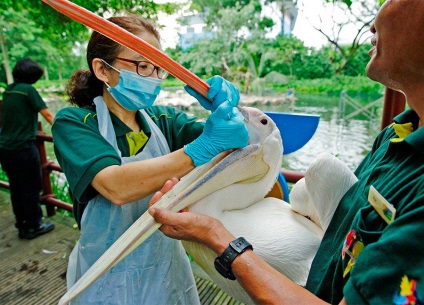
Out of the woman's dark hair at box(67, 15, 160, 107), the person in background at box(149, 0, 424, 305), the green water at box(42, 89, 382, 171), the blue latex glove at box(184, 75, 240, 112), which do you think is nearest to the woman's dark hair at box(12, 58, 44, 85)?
the woman's dark hair at box(67, 15, 160, 107)

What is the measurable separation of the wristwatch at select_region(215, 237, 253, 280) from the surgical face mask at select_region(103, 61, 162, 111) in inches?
33.1

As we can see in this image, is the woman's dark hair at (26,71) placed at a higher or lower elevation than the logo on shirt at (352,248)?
lower

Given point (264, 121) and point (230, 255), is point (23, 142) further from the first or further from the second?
point (230, 255)

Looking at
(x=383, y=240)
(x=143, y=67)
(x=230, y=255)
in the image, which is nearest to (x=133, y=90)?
(x=143, y=67)

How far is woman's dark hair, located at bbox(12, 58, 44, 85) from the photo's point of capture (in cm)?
322

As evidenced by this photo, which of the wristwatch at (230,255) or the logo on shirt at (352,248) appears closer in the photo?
the logo on shirt at (352,248)

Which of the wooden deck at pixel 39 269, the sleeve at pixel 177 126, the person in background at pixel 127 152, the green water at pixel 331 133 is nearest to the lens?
the person in background at pixel 127 152

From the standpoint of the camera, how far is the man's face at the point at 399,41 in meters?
0.80

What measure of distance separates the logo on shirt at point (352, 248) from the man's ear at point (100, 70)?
125 cm

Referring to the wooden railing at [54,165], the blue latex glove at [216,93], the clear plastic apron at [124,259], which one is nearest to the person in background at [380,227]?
the clear plastic apron at [124,259]

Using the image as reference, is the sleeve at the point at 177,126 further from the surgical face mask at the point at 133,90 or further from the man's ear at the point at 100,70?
the man's ear at the point at 100,70

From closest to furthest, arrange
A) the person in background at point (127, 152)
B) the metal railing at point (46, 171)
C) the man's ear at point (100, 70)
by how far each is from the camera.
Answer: the person in background at point (127, 152) < the man's ear at point (100, 70) < the metal railing at point (46, 171)

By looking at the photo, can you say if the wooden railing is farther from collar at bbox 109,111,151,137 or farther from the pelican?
collar at bbox 109,111,151,137

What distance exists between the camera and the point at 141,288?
1.45 meters
